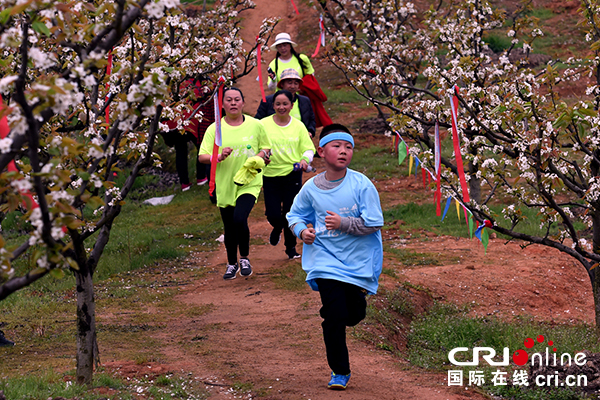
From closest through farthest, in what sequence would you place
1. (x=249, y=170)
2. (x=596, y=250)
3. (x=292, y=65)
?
1. (x=596, y=250)
2. (x=249, y=170)
3. (x=292, y=65)

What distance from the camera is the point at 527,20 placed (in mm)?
10258

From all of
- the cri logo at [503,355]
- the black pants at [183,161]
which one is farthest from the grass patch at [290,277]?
the black pants at [183,161]

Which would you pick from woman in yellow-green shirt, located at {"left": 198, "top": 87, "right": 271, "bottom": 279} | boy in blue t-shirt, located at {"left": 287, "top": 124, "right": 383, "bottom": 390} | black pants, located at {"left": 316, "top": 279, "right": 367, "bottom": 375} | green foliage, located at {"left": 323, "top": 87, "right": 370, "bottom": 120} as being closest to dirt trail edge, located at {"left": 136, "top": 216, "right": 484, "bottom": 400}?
black pants, located at {"left": 316, "top": 279, "right": 367, "bottom": 375}

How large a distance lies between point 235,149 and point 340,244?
366 centimetres

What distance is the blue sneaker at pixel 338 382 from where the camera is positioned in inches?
199

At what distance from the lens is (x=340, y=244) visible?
5164mm

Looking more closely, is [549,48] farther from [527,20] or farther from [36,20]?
[36,20]

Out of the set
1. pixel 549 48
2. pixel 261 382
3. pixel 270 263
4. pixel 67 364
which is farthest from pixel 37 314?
pixel 549 48

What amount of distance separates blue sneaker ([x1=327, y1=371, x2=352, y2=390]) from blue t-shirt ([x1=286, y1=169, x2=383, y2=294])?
67 cm

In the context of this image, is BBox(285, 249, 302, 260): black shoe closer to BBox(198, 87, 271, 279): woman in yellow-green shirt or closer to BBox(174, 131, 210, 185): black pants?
BBox(198, 87, 271, 279): woman in yellow-green shirt

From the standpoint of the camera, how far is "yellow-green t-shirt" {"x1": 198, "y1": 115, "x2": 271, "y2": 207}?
8.51 metres

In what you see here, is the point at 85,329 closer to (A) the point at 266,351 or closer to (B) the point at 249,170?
(A) the point at 266,351

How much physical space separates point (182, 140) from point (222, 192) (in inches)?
236

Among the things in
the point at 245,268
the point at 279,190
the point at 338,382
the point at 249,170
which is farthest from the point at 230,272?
the point at 338,382
